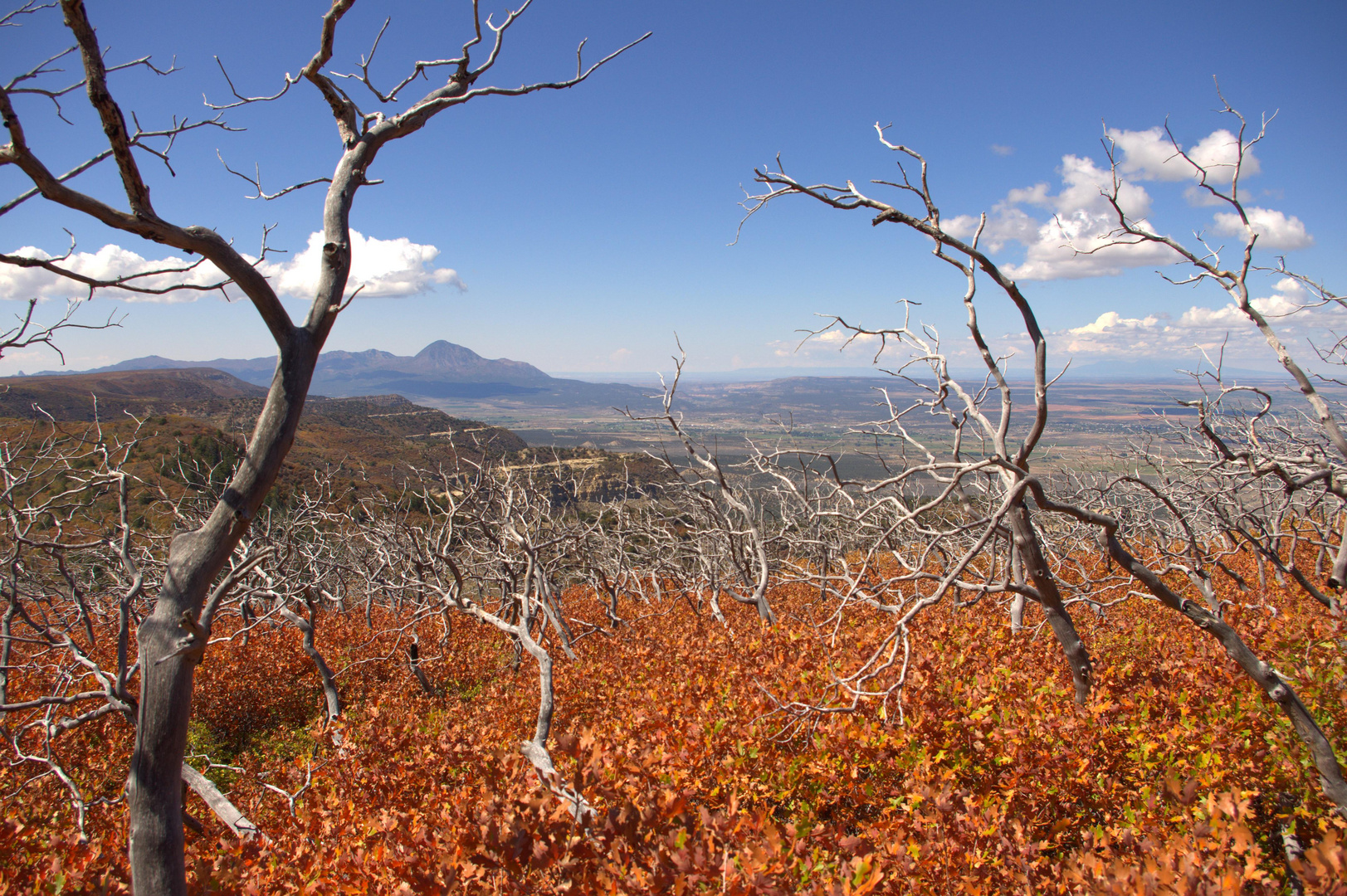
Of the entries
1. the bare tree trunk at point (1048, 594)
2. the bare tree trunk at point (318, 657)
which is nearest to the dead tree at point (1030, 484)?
the bare tree trunk at point (1048, 594)

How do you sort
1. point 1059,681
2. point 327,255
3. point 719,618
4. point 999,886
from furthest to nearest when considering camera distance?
point 719,618, point 1059,681, point 999,886, point 327,255

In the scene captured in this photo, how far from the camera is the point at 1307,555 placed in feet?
41.0

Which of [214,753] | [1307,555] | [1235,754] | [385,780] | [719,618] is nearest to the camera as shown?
[1235,754]

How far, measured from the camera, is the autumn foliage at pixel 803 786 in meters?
2.83

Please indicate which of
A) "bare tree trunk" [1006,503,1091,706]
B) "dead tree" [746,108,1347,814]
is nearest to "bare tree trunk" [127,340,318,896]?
"dead tree" [746,108,1347,814]

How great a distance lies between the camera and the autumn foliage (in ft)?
9.29

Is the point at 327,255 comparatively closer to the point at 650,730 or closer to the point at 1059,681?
the point at 650,730

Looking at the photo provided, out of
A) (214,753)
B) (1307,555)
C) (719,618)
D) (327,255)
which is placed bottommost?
(214,753)

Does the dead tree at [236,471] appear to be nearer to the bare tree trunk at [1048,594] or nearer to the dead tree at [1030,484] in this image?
the dead tree at [1030,484]

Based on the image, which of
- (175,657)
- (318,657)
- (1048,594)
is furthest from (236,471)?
(318,657)

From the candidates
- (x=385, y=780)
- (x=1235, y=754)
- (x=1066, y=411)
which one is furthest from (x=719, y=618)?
(x=1066, y=411)

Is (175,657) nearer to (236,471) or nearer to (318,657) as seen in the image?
(236,471)

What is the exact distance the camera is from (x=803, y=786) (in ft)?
16.0

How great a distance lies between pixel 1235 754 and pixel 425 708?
31.2 ft
